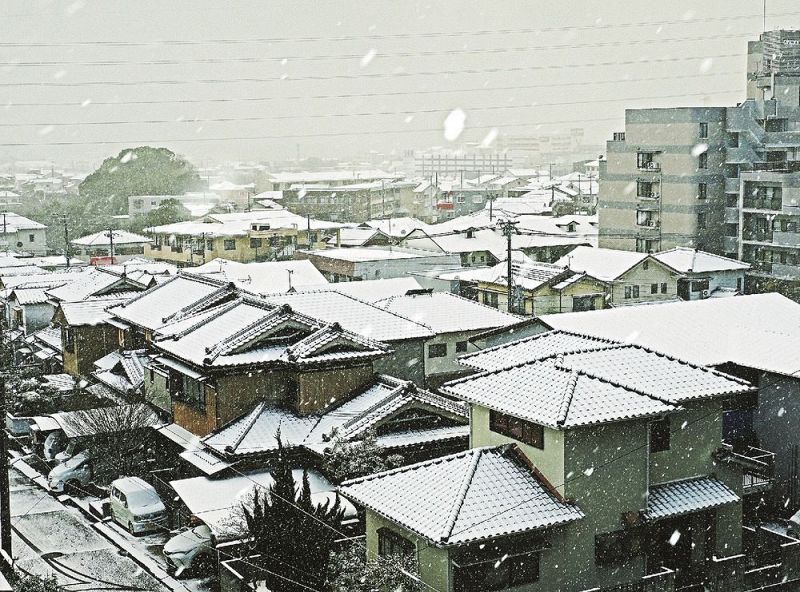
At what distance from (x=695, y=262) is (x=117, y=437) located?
27.3 meters

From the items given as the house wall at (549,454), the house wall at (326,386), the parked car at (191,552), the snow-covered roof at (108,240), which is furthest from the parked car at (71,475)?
the snow-covered roof at (108,240)

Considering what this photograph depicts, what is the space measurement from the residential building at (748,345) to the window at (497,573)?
201 inches

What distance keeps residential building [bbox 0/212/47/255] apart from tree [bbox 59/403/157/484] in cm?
4050

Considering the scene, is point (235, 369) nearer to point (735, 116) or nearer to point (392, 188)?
point (735, 116)

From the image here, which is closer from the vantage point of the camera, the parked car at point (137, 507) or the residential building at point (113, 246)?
the parked car at point (137, 507)

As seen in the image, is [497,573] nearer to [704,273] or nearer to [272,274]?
[272,274]

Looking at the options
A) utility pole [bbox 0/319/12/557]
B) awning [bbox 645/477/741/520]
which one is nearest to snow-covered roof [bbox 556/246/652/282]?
awning [bbox 645/477/741/520]

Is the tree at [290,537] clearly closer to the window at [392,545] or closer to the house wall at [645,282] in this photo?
the window at [392,545]

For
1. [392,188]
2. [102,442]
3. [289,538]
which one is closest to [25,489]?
[102,442]

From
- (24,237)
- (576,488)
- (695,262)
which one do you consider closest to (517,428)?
(576,488)

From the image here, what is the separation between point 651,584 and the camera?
13.7 m

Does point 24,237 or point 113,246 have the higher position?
point 24,237

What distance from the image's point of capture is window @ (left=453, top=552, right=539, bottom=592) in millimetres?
12672

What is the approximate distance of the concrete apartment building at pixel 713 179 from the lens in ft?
142
